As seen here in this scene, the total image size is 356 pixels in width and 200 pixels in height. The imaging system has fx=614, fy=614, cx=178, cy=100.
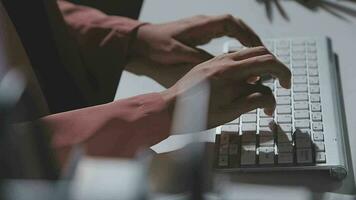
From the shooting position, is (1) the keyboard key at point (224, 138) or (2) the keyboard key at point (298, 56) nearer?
(1) the keyboard key at point (224, 138)

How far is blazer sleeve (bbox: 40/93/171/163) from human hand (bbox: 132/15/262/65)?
0.19 meters

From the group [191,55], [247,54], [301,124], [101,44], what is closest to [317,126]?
[301,124]

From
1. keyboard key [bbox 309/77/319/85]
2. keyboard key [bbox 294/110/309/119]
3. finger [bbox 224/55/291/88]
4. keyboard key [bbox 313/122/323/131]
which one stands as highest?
finger [bbox 224/55/291/88]

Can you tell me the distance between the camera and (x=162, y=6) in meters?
1.01

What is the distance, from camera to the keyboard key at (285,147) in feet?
2.28

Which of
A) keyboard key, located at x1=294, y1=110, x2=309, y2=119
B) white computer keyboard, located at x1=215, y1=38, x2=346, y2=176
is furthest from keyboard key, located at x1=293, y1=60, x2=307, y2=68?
keyboard key, located at x1=294, y1=110, x2=309, y2=119

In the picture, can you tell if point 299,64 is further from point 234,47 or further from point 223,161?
point 223,161

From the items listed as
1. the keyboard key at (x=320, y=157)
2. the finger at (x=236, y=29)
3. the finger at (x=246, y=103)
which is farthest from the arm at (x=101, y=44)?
the keyboard key at (x=320, y=157)

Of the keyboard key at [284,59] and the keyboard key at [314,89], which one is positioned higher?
the keyboard key at [284,59]

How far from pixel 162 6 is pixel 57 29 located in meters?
0.19

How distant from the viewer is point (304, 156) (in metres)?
0.69

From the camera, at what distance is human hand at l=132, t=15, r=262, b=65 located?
860 mm

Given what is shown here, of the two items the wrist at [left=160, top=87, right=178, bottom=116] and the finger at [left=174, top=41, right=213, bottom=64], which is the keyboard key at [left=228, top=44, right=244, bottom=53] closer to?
the finger at [left=174, top=41, right=213, bottom=64]

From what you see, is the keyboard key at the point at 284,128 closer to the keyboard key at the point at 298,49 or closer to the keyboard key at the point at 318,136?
the keyboard key at the point at 318,136
